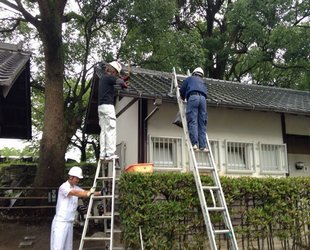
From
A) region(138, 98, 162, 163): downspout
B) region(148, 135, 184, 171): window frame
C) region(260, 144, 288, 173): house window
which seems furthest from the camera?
region(260, 144, 288, 173): house window

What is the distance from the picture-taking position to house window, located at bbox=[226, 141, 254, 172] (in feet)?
31.7

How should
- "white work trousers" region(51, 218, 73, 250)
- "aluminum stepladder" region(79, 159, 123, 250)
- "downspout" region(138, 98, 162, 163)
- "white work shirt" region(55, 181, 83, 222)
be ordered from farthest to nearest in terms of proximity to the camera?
1. "downspout" region(138, 98, 162, 163)
2. "white work shirt" region(55, 181, 83, 222)
3. "white work trousers" region(51, 218, 73, 250)
4. "aluminum stepladder" region(79, 159, 123, 250)

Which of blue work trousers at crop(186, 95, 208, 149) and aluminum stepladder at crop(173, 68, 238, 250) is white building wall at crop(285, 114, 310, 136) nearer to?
blue work trousers at crop(186, 95, 208, 149)

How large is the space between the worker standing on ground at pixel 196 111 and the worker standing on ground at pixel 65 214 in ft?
6.65

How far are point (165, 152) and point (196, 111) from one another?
9.15ft

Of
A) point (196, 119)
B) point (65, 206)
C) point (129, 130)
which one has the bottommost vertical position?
point (65, 206)

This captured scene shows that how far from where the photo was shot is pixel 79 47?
16.7 m

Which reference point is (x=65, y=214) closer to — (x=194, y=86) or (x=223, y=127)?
(x=194, y=86)

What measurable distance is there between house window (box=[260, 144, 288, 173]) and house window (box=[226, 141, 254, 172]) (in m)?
0.40

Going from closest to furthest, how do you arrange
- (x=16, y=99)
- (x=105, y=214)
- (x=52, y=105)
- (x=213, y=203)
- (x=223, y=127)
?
(x=213, y=203) < (x=105, y=214) < (x=223, y=127) < (x=16, y=99) < (x=52, y=105)

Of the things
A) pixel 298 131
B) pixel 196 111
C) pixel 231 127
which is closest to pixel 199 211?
pixel 196 111

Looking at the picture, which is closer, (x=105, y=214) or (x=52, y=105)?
(x=105, y=214)

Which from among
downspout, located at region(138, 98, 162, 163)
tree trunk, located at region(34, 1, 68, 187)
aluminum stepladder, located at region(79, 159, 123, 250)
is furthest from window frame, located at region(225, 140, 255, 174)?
tree trunk, located at region(34, 1, 68, 187)

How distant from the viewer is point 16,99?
11453mm
